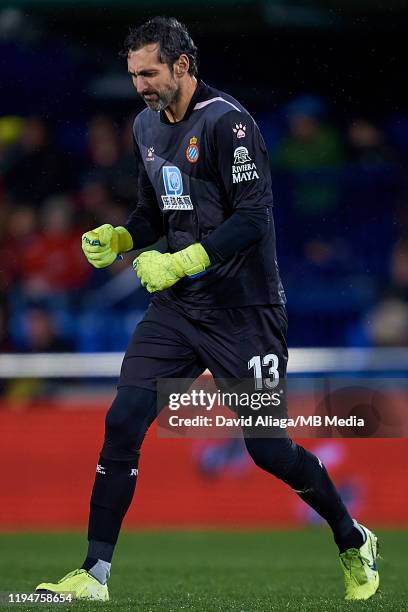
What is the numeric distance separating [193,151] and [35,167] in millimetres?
5442

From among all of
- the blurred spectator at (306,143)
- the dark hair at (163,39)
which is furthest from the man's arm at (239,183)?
the blurred spectator at (306,143)

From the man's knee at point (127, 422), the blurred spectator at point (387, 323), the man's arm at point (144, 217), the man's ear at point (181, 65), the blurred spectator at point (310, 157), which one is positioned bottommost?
the man's knee at point (127, 422)

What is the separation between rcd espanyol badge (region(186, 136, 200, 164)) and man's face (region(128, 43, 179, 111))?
0.17 metres

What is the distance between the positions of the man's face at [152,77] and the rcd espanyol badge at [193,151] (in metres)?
0.17

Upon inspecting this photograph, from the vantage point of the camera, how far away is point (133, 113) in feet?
33.3

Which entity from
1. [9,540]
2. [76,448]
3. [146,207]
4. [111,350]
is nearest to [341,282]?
[111,350]

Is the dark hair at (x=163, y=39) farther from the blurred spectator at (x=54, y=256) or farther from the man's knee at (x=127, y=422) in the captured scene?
the blurred spectator at (x=54, y=256)

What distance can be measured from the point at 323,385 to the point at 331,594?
12.1 feet

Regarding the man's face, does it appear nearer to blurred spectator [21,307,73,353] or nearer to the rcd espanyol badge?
the rcd espanyol badge

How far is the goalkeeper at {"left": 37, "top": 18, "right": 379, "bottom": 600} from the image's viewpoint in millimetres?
4598

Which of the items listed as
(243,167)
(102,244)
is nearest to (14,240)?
(102,244)

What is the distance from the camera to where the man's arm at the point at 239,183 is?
15.0ft

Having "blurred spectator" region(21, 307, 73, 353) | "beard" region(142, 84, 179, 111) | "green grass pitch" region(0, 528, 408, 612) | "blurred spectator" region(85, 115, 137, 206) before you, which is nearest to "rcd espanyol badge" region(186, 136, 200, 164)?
"beard" region(142, 84, 179, 111)

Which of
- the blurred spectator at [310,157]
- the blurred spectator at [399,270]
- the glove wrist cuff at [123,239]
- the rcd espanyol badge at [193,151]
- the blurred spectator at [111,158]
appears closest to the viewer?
the rcd espanyol badge at [193,151]
